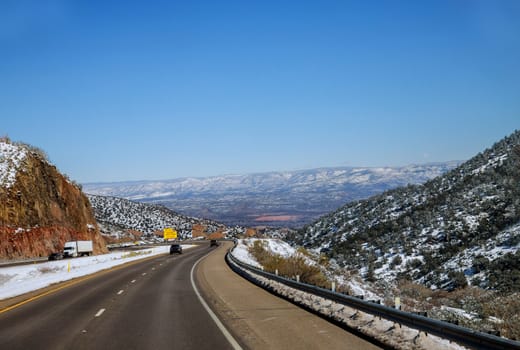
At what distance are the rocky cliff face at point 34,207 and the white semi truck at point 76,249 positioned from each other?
8.74 feet

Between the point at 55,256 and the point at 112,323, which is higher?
the point at 112,323

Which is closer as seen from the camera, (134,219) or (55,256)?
(55,256)

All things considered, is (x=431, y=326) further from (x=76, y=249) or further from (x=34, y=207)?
(x=34, y=207)

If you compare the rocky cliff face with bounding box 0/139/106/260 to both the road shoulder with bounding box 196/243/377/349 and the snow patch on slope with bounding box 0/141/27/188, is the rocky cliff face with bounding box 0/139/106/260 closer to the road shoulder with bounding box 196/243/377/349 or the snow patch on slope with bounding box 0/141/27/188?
the snow patch on slope with bounding box 0/141/27/188

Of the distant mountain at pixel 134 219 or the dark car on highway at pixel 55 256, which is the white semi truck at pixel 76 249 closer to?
the dark car on highway at pixel 55 256

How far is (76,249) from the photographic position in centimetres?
5881

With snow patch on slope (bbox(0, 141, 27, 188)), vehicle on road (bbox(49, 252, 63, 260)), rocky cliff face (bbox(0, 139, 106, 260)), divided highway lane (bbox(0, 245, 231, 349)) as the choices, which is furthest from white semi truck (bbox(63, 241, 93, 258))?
divided highway lane (bbox(0, 245, 231, 349))

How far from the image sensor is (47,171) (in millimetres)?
64562

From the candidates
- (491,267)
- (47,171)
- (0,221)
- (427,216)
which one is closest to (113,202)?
(47,171)

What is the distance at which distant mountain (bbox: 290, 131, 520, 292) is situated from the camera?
36544 millimetres

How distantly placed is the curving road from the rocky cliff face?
35662 mm

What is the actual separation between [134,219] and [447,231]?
112m

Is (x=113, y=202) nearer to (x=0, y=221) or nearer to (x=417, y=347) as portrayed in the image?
(x=0, y=221)

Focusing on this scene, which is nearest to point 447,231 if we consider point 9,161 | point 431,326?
point 431,326
